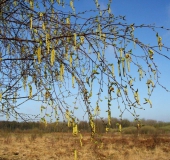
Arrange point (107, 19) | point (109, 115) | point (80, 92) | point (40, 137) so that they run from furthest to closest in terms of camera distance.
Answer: point (40, 137)
point (107, 19)
point (80, 92)
point (109, 115)

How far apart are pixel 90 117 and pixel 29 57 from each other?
49.3 inches

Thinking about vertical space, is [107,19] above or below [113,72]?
above

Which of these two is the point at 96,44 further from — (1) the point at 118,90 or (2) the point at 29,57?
(2) the point at 29,57

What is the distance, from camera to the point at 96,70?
2.23 meters

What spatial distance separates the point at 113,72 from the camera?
7.32 feet

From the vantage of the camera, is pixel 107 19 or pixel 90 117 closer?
pixel 90 117

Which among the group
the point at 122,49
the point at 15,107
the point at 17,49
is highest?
the point at 17,49

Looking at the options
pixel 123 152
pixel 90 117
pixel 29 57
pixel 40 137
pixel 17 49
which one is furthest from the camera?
pixel 40 137

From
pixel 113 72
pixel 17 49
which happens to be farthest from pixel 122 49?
pixel 17 49

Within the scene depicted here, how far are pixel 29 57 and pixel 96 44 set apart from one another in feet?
3.18

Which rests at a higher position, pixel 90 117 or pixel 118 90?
pixel 118 90

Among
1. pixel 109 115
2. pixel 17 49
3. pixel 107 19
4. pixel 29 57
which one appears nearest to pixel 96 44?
pixel 107 19

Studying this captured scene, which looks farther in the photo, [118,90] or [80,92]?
[80,92]

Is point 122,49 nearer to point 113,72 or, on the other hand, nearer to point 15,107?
point 113,72
